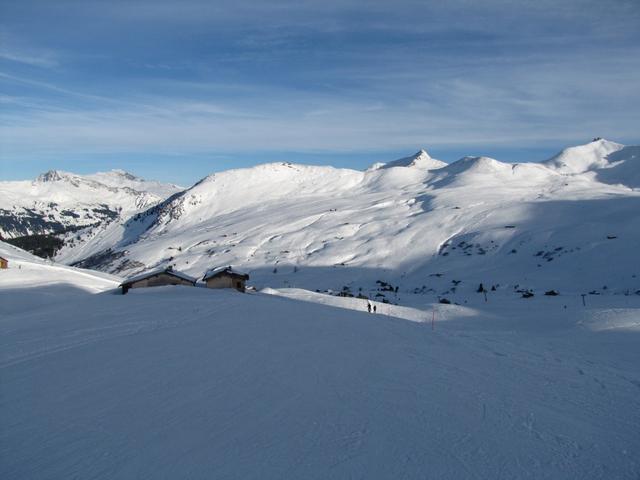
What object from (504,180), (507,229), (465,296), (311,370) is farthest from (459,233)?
(311,370)

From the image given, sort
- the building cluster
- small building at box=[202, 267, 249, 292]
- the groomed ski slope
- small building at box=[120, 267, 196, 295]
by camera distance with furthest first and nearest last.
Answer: small building at box=[202, 267, 249, 292]
the building cluster
small building at box=[120, 267, 196, 295]
the groomed ski slope

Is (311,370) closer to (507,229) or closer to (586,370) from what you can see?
(586,370)

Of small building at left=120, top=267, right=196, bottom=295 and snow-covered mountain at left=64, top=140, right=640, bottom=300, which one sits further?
snow-covered mountain at left=64, top=140, right=640, bottom=300

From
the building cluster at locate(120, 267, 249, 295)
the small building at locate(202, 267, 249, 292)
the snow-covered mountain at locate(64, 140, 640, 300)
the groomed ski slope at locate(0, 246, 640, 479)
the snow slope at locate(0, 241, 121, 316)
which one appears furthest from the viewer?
the snow-covered mountain at locate(64, 140, 640, 300)

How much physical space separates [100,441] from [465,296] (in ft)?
178

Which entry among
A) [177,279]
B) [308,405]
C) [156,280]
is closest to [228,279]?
[177,279]

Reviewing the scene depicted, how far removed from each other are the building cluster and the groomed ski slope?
87.4 feet

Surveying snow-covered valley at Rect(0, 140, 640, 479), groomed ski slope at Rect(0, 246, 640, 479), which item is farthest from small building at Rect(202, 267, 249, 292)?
groomed ski slope at Rect(0, 246, 640, 479)

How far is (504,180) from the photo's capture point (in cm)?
17625

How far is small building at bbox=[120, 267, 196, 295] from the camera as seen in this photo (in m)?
47.0

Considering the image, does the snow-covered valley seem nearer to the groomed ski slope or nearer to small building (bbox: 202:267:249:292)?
the groomed ski slope

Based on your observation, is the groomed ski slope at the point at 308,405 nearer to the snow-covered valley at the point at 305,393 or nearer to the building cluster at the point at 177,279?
the snow-covered valley at the point at 305,393

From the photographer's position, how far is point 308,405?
10.3 m

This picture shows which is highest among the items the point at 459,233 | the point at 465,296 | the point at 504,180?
the point at 504,180
